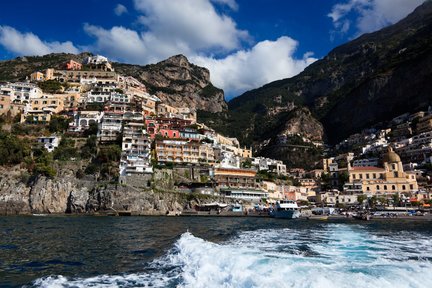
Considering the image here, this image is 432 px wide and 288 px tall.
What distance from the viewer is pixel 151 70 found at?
153250 millimetres

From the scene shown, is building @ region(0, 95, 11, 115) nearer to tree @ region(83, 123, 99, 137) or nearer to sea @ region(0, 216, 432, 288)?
tree @ region(83, 123, 99, 137)

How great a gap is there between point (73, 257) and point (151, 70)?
145 m

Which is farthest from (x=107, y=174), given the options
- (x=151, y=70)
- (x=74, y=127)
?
(x=151, y=70)

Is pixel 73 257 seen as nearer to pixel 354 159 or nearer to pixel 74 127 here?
pixel 74 127

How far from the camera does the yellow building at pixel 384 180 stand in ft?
231

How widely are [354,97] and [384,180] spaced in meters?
63.7

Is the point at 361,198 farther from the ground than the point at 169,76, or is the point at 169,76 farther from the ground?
the point at 169,76

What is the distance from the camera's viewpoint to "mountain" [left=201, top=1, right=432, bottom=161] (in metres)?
108

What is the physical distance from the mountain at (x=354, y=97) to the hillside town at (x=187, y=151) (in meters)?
17.6

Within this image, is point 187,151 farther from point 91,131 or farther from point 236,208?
point 91,131

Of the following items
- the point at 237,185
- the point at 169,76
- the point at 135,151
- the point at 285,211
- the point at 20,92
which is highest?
the point at 169,76

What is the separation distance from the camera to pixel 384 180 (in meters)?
72.2

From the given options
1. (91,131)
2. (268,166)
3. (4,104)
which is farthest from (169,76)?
(91,131)

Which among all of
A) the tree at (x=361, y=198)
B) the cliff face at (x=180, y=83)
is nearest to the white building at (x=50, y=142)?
A: the tree at (x=361, y=198)
